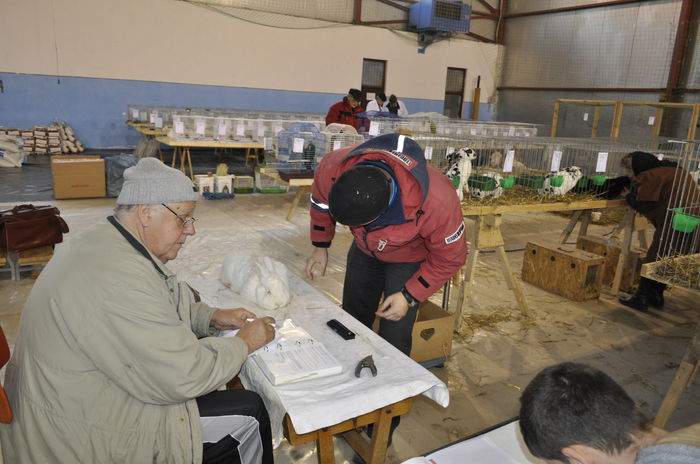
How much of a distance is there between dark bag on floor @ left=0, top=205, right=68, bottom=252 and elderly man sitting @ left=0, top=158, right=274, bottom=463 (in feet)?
9.86

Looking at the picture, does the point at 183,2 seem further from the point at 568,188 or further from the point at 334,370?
the point at 334,370

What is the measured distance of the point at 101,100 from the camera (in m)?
11.5

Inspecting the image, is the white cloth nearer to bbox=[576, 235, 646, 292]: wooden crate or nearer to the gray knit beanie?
the gray knit beanie

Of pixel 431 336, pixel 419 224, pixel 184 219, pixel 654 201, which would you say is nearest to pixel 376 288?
pixel 419 224

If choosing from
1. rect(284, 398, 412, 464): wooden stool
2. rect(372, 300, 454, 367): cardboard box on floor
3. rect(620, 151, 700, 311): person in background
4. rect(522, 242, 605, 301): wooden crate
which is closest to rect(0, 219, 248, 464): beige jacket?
rect(284, 398, 412, 464): wooden stool

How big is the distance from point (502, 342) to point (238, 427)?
8.40 feet

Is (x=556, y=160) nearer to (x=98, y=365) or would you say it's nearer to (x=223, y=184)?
(x=98, y=365)

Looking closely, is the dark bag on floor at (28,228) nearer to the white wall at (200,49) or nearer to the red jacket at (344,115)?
the red jacket at (344,115)

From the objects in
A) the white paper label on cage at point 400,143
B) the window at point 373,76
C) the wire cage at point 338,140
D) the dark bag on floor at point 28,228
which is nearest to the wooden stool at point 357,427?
the white paper label on cage at point 400,143

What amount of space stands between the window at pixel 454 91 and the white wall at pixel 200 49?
34 centimetres

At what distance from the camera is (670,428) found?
9.28 feet

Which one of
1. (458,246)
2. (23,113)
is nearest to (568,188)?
(458,246)

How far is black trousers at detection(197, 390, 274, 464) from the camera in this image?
169 cm

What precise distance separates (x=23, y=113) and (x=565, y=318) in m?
11.7
